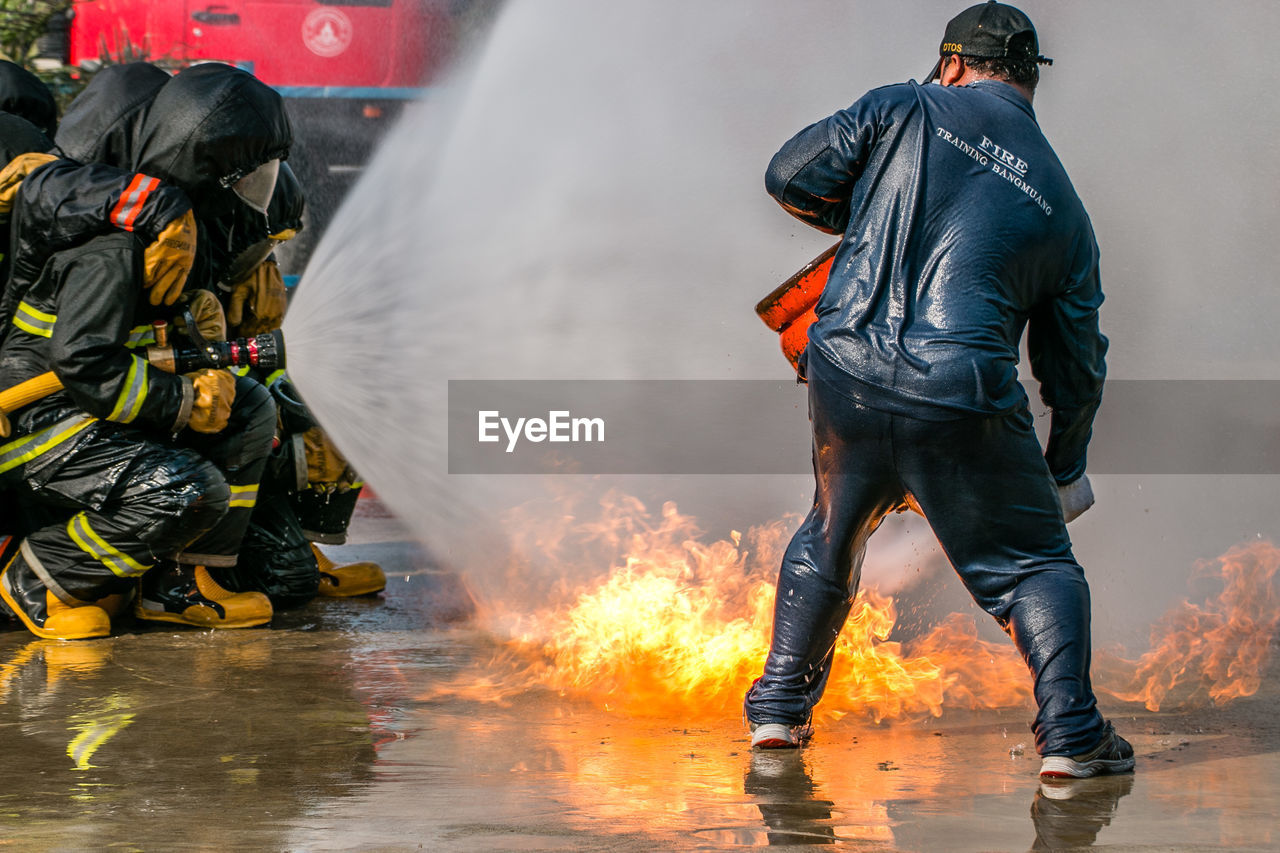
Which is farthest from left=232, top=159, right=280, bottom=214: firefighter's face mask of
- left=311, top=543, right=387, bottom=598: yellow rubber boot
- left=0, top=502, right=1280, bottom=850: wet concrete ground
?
left=0, top=502, right=1280, bottom=850: wet concrete ground

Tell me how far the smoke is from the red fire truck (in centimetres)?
303

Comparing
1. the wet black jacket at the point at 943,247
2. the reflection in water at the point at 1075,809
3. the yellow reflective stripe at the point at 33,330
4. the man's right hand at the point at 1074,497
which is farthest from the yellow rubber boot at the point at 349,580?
the reflection in water at the point at 1075,809

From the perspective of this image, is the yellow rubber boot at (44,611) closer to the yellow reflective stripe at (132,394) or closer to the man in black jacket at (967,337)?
the yellow reflective stripe at (132,394)

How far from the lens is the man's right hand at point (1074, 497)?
124 inches

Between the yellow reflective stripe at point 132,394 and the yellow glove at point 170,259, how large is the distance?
0.69 feet

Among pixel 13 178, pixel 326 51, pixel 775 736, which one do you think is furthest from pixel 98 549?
pixel 326 51

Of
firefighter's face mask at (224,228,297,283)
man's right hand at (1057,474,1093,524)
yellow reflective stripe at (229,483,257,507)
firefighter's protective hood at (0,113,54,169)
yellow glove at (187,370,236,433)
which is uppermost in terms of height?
firefighter's protective hood at (0,113,54,169)

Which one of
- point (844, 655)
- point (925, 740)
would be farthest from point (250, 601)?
point (925, 740)

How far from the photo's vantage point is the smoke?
4809 millimetres

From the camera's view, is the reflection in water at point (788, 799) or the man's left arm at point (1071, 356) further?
the man's left arm at point (1071, 356)

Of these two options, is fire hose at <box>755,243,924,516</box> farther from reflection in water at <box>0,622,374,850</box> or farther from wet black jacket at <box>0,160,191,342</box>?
wet black jacket at <box>0,160,191,342</box>

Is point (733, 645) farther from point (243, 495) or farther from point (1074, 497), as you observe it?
point (243, 495)

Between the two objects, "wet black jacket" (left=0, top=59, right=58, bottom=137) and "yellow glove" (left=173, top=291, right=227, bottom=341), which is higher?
"wet black jacket" (left=0, top=59, right=58, bottom=137)

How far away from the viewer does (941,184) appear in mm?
2869
